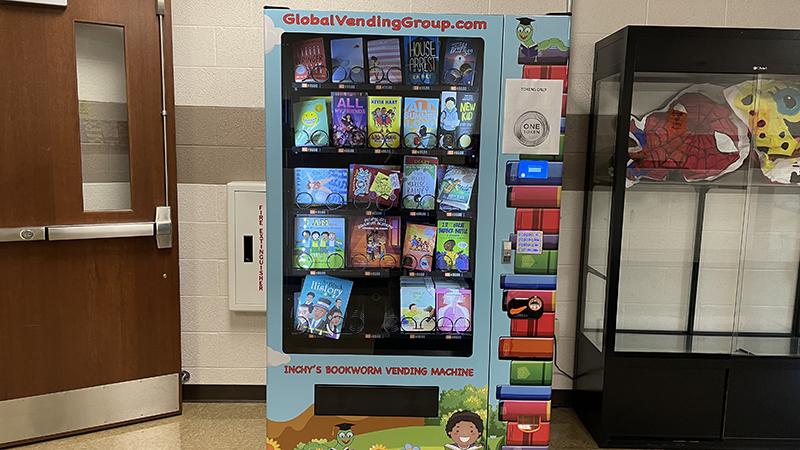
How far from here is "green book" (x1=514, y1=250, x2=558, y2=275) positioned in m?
2.30

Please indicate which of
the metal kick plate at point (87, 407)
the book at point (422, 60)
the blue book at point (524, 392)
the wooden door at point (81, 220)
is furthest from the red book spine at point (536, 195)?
the metal kick plate at point (87, 407)

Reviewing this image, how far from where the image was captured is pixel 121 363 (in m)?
2.86

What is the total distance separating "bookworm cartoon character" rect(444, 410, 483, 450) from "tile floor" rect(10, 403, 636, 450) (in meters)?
0.63

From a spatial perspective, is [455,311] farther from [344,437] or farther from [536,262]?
[344,437]

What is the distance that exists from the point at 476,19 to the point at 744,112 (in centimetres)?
156

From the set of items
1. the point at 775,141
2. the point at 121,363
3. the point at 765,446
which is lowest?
the point at 765,446

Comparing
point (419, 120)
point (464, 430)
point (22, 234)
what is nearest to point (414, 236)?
point (419, 120)

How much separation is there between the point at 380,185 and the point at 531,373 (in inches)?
42.9

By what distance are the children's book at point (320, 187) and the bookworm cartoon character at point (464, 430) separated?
1110 mm

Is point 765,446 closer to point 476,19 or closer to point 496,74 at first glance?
point 496,74

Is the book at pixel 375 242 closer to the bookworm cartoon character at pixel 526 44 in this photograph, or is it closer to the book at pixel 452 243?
the book at pixel 452 243

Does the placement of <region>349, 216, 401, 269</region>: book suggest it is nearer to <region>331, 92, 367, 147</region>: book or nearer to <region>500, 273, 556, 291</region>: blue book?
<region>331, 92, 367, 147</region>: book

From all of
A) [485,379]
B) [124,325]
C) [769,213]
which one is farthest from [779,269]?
[124,325]

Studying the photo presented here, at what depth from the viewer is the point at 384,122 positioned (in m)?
2.34
